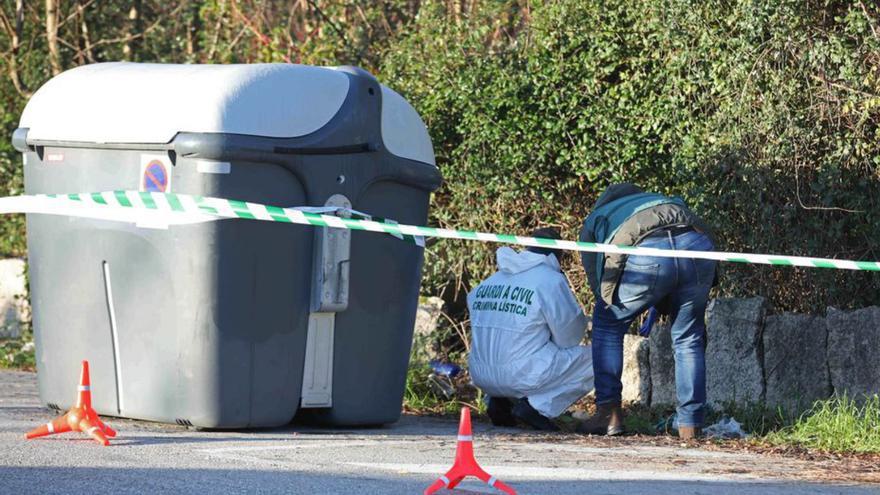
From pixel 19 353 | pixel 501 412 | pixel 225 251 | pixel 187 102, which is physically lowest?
pixel 19 353

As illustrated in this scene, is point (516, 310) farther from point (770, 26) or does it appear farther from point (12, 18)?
point (12, 18)

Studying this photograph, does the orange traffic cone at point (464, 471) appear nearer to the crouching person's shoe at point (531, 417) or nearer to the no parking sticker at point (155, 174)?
the no parking sticker at point (155, 174)

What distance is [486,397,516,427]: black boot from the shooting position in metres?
7.48

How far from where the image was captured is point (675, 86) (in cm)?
822

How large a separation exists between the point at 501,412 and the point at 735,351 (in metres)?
1.44

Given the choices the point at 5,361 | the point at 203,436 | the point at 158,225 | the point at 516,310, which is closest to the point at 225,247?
the point at 158,225

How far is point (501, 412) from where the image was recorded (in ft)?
24.6

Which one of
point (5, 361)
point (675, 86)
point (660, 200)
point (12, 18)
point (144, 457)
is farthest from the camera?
point (12, 18)

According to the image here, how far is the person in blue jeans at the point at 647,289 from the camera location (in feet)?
22.5

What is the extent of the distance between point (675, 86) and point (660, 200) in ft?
4.80

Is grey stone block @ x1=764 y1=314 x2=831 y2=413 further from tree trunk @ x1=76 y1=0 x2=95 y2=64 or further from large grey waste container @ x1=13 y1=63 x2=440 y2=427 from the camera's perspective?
tree trunk @ x1=76 y1=0 x2=95 y2=64

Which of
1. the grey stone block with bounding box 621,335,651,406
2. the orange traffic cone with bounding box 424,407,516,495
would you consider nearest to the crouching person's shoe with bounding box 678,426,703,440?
the grey stone block with bounding box 621,335,651,406

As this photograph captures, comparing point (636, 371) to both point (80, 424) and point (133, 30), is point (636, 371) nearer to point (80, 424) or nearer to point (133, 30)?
point (80, 424)

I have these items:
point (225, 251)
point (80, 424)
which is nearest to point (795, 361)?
point (225, 251)
